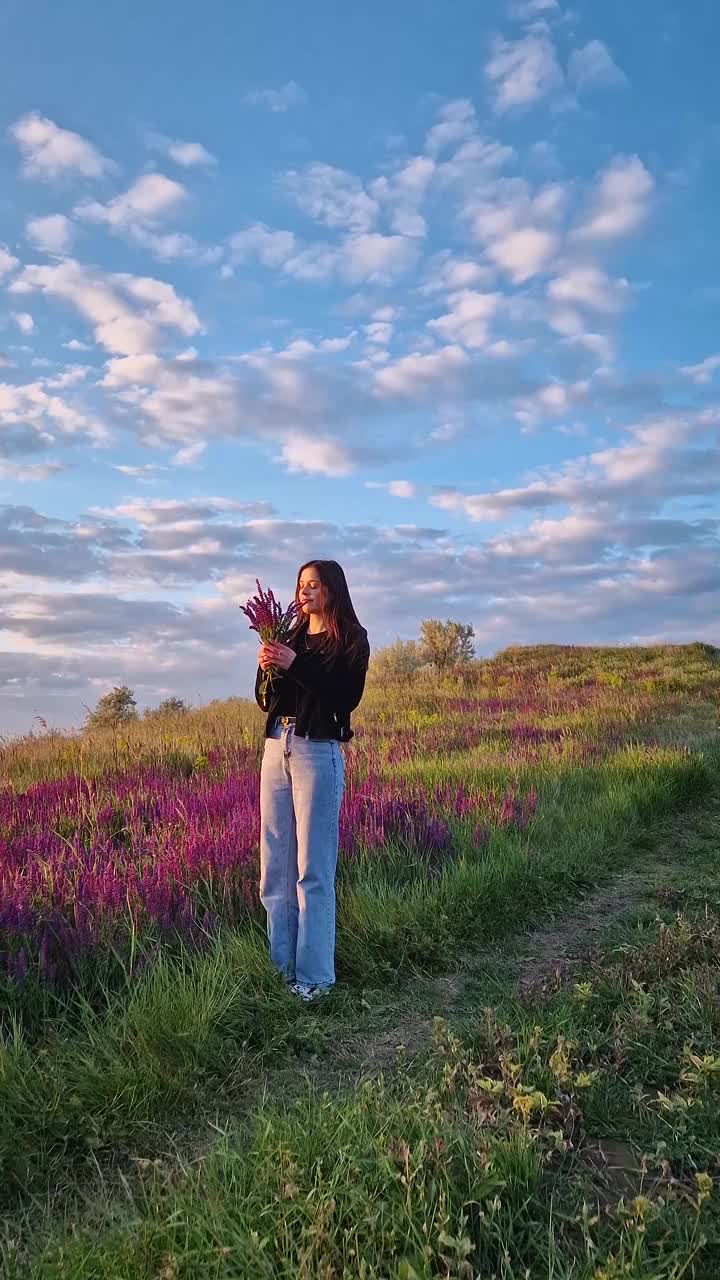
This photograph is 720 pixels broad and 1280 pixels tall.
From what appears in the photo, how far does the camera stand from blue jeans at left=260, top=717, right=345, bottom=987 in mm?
4520

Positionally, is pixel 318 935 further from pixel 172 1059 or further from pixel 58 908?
pixel 58 908

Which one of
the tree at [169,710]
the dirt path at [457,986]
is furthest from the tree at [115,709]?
the dirt path at [457,986]

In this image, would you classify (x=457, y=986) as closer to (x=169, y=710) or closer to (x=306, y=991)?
(x=306, y=991)

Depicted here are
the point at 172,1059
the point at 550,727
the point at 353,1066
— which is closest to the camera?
the point at 172,1059

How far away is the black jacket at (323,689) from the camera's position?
4.52m

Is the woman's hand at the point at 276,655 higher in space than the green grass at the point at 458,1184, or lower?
higher

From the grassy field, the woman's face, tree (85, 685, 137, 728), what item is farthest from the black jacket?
tree (85, 685, 137, 728)

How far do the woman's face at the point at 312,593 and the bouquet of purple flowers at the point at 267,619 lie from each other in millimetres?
119

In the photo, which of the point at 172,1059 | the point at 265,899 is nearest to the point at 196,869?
the point at 265,899

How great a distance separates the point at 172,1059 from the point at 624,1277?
2.10 metres

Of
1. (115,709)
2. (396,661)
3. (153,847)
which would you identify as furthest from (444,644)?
(153,847)

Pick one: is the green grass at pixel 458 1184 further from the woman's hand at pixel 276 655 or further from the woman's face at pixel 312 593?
the woman's face at pixel 312 593

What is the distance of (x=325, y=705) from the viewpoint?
4523 millimetres

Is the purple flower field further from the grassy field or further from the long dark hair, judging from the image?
the long dark hair
